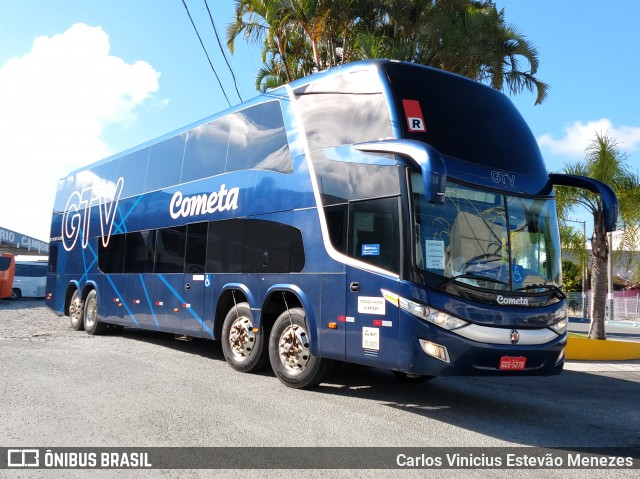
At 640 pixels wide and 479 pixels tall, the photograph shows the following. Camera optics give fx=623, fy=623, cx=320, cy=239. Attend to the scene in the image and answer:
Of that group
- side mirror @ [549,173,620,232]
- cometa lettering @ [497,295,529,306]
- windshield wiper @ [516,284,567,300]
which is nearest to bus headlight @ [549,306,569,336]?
windshield wiper @ [516,284,567,300]

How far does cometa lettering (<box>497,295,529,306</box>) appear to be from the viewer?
6.76m

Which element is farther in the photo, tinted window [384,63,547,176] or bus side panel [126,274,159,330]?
bus side panel [126,274,159,330]

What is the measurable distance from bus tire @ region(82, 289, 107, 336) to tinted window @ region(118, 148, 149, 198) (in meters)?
2.69

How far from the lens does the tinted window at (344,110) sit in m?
7.40

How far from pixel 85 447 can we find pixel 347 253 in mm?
3518

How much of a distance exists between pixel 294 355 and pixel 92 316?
800cm

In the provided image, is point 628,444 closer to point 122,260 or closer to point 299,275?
point 299,275

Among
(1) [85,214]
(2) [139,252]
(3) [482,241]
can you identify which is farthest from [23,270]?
(3) [482,241]

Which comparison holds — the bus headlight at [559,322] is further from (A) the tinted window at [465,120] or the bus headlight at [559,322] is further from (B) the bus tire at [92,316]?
(B) the bus tire at [92,316]

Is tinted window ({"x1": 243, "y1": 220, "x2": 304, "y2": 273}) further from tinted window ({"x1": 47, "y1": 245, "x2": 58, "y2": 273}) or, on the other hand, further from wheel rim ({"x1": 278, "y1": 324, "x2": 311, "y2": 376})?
tinted window ({"x1": 47, "y1": 245, "x2": 58, "y2": 273})

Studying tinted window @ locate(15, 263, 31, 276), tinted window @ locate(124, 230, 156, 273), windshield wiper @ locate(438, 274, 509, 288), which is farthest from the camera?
tinted window @ locate(15, 263, 31, 276)

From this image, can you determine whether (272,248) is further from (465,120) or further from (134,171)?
(134,171)

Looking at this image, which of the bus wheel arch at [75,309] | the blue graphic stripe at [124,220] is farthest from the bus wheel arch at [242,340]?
the bus wheel arch at [75,309]

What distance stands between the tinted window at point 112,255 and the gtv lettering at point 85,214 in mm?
201
